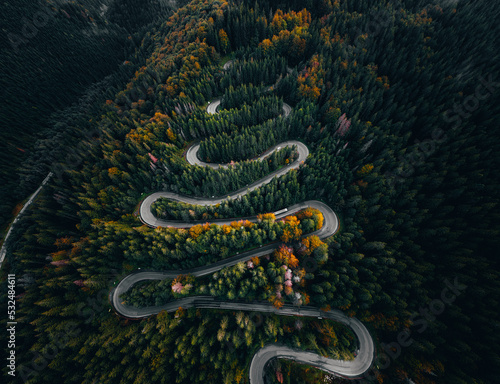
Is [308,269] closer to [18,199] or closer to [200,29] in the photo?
[200,29]

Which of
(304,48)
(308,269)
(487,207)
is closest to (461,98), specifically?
(487,207)

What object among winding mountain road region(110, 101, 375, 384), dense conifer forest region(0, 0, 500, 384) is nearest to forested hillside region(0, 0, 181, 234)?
dense conifer forest region(0, 0, 500, 384)

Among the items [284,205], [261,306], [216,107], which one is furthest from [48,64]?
[261,306]

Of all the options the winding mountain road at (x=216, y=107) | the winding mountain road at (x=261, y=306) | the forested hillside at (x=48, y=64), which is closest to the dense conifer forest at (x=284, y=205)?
the winding mountain road at (x=261, y=306)

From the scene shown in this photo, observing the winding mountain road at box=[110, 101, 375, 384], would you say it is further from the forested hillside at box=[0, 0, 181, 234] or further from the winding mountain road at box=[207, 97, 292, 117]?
the forested hillside at box=[0, 0, 181, 234]

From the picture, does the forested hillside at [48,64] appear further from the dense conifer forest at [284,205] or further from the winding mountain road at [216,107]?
the winding mountain road at [216,107]

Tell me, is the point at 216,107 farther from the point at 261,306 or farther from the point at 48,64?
the point at 48,64
